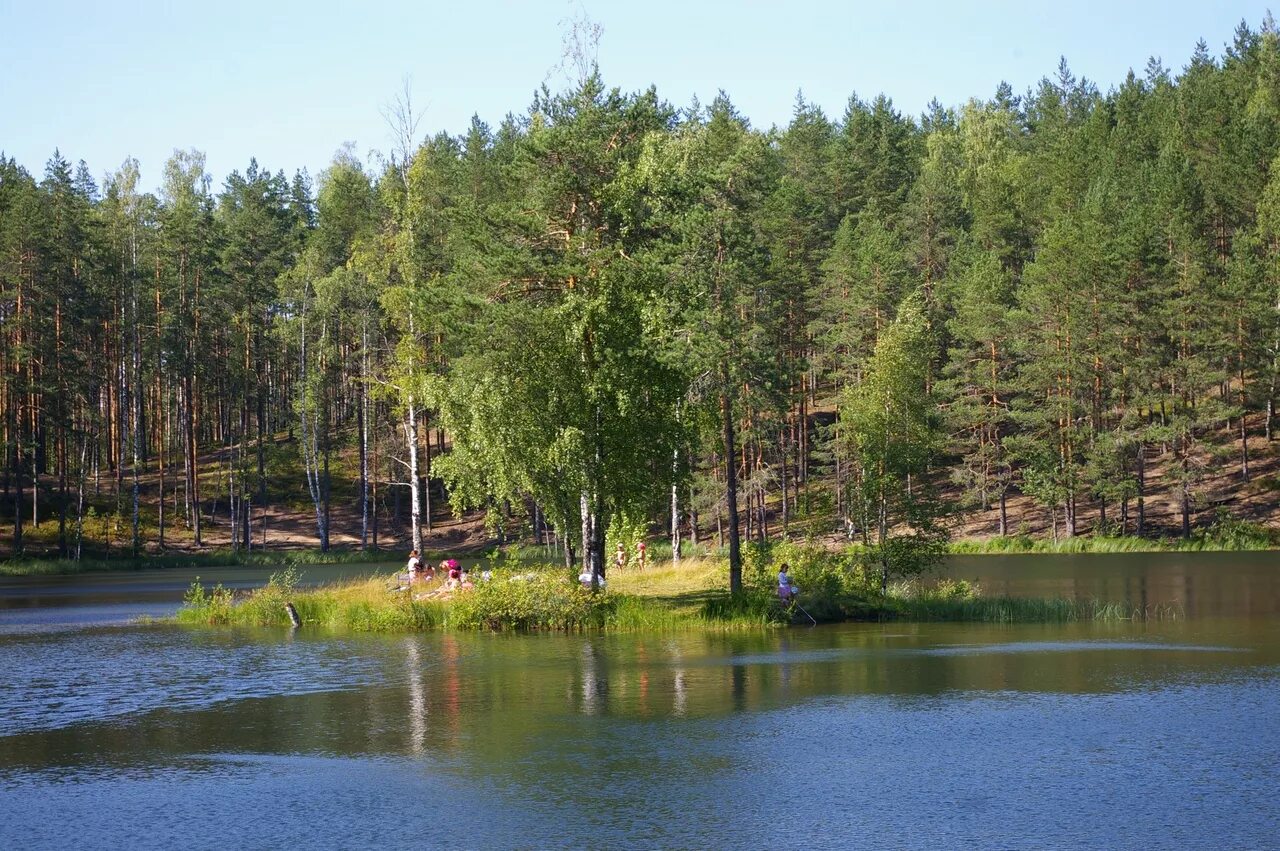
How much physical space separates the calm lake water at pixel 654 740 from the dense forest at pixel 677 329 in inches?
335

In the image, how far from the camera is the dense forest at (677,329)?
131 ft

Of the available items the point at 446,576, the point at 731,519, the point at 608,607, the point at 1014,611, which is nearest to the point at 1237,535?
the point at 1014,611

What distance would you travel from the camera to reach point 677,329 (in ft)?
127

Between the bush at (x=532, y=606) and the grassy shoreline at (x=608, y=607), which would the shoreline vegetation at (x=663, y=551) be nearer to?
the grassy shoreline at (x=608, y=607)

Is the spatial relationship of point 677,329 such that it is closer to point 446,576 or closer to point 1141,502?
point 446,576

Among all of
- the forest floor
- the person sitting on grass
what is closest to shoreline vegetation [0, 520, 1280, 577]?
the forest floor

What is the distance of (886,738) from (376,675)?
12501 mm

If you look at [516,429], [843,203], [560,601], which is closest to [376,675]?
[560,601]

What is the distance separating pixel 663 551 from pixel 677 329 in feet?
107

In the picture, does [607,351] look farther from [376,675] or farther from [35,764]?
[35,764]

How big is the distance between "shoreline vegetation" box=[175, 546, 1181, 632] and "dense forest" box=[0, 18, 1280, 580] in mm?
2321

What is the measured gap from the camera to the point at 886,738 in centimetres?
2062

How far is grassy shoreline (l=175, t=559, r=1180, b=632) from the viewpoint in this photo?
36.9 meters

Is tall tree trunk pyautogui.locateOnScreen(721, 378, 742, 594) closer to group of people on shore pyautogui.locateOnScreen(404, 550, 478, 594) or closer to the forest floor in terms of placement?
group of people on shore pyautogui.locateOnScreen(404, 550, 478, 594)
